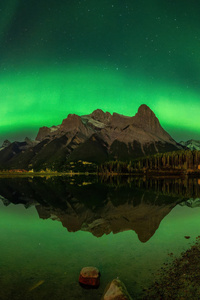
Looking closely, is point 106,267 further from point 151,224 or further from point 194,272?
point 151,224

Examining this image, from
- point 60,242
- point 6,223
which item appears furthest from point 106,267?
point 6,223

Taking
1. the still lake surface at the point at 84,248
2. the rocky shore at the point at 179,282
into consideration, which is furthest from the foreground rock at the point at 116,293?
the rocky shore at the point at 179,282

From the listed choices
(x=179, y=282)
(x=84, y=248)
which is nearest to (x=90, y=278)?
(x=179, y=282)

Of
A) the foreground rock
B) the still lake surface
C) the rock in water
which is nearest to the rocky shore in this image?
the still lake surface

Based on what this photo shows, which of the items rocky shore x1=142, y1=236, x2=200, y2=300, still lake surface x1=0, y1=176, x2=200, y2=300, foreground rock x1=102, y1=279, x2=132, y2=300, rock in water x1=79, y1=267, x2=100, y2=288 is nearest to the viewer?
foreground rock x1=102, y1=279, x2=132, y2=300

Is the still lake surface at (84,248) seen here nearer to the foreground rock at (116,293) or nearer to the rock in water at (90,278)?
the rock in water at (90,278)

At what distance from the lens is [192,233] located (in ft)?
106

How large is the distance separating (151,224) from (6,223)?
27.0 m

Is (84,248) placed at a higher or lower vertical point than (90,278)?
lower

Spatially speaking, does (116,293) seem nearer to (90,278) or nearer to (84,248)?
(90,278)

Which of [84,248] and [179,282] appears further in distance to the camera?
[84,248]

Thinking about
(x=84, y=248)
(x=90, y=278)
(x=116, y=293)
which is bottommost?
(x=84, y=248)

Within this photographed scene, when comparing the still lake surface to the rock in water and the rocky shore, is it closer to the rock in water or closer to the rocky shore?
the rock in water

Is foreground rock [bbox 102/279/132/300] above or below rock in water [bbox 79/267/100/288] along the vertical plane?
above
